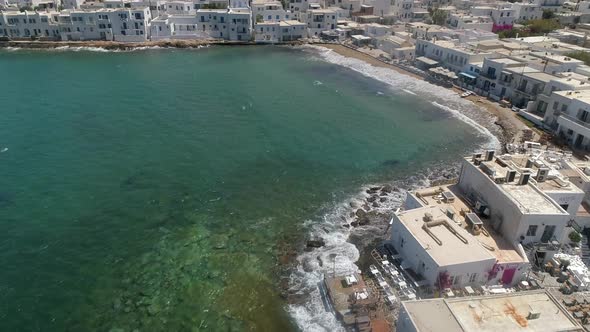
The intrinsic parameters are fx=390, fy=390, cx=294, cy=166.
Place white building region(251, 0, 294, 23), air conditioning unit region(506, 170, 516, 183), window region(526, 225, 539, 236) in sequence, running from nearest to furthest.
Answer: window region(526, 225, 539, 236)
air conditioning unit region(506, 170, 516, 183)
white building region(251, 0, 294, 23)

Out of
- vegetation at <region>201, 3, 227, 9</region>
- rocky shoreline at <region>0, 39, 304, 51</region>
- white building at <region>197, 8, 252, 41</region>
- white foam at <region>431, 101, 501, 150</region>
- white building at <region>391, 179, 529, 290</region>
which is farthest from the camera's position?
vegetation at <region>201, 3, 227, 9</region>

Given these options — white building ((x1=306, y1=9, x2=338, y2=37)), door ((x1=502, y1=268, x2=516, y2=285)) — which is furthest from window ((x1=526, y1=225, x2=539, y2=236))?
white building ((x1=306, y1=9, x2=338, y2=37))

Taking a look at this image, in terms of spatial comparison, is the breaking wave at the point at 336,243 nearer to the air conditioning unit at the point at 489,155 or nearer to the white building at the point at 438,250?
the white building at the point at 438,250

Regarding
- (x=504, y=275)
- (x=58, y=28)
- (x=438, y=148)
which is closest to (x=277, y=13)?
(x=58, y=28)

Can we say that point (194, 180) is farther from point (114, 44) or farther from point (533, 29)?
point (533, 29)

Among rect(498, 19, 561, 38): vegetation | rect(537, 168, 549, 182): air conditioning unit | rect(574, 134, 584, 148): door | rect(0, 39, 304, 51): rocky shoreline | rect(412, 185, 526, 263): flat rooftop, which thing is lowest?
rect(412, 185, 526, 263): flat rooftop

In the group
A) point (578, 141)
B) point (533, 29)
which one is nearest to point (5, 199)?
point (578, 141)

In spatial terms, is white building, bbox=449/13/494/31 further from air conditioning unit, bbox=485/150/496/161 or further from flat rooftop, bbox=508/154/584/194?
air conditioning unit, bbox=485/150/496/161
